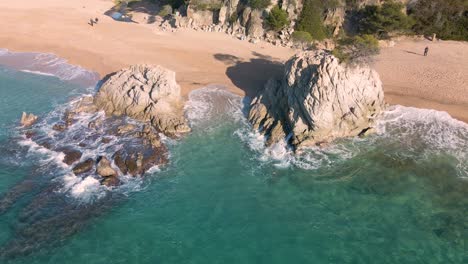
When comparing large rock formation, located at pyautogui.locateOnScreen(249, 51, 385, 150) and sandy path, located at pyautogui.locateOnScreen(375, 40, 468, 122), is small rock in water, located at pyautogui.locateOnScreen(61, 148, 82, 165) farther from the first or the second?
sandy path, located at pyautogui.locateOnScreen(375, 40, 468, 122)

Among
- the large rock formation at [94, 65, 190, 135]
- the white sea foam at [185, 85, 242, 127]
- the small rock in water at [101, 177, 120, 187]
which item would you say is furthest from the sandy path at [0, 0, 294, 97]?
the small rock in water at [101, 177, 120, 187]

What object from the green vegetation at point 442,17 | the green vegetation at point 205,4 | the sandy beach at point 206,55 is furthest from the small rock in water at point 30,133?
the green vegetation at point 442,17

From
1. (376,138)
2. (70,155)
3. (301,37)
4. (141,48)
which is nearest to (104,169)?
(70,155)

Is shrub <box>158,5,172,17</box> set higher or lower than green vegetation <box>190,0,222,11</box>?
lower

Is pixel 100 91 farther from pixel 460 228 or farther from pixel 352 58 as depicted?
pixel 460 228

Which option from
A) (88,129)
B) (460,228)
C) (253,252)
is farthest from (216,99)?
(460,228)

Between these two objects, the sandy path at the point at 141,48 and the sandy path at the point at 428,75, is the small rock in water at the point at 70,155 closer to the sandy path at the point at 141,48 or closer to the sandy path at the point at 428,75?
the sandy path at the point at 141,48
